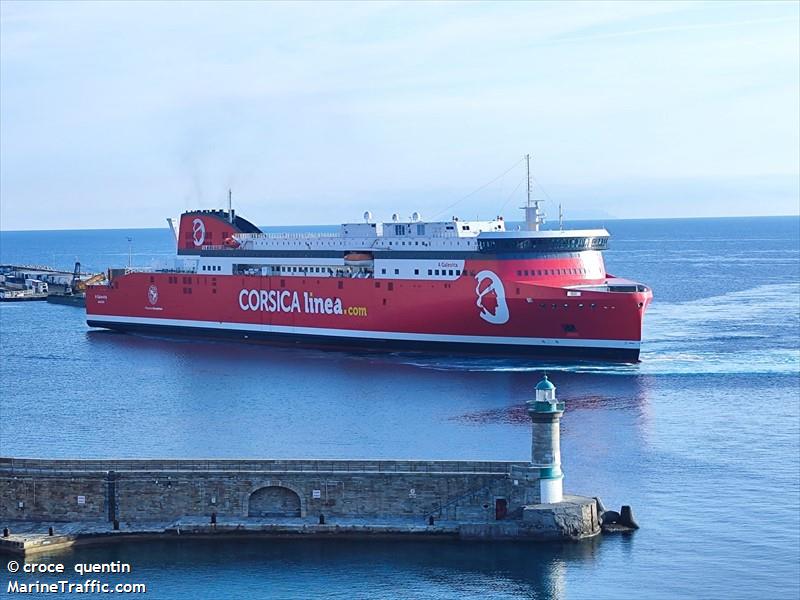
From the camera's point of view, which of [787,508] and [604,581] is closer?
[604,581]

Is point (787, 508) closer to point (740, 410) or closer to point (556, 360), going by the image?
point (740, 410)

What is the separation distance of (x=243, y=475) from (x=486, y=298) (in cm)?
2683

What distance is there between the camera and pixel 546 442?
79.3 feet

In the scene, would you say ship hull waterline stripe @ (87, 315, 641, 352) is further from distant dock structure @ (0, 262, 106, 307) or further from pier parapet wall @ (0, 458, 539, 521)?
pier parapet wall @ (0, 458, 539, 521)

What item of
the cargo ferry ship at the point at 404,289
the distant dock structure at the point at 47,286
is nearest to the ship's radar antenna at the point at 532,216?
the cargo ferry ship at the point at 404,289

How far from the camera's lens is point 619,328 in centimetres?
4812

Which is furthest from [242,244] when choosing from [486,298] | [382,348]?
[486,298]

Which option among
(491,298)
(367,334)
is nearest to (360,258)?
(367,334)

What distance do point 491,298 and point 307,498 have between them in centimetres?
2645

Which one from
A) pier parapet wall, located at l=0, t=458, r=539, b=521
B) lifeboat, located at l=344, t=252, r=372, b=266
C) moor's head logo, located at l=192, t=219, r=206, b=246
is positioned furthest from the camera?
moor's head logo, located at l=192, t=219, r=206, b=246

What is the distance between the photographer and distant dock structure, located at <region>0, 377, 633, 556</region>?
2400 cm

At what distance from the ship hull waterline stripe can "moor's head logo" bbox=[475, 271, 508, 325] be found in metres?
0.80

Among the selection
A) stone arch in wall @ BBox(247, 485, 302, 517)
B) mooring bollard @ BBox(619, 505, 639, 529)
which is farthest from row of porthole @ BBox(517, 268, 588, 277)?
stone arch in wall @ BBox(247, 485, 302, 517)

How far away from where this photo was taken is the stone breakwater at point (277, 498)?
2409 cm
